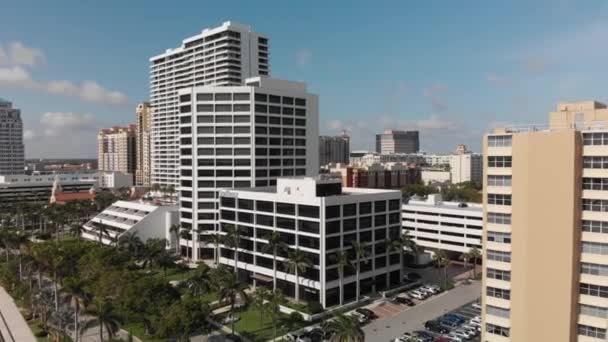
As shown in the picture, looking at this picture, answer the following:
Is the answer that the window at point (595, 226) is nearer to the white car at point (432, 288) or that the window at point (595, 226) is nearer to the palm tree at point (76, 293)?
the white car at point (432, 288)

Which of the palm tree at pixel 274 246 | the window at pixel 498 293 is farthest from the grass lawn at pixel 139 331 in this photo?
the window at pixel 498 293

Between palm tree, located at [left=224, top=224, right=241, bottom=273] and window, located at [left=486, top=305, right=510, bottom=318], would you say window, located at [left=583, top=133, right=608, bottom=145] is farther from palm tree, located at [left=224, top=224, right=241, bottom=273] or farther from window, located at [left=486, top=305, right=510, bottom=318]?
palm tree, located at [left=224, top=224, right=241, bottom=273]

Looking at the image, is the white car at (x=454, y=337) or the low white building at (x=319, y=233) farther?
the low white building at (x=319, y=233)

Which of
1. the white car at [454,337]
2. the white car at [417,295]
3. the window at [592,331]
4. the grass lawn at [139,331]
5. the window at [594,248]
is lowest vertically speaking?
the grass lawn at [139,331]

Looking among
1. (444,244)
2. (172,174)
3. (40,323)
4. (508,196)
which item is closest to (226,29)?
(172,174)

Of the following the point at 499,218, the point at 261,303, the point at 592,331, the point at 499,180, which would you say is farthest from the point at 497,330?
the point at 261,303

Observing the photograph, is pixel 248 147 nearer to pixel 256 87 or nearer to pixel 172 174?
pixel 256 87

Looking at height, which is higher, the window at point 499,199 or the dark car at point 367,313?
the window at point 499,199
